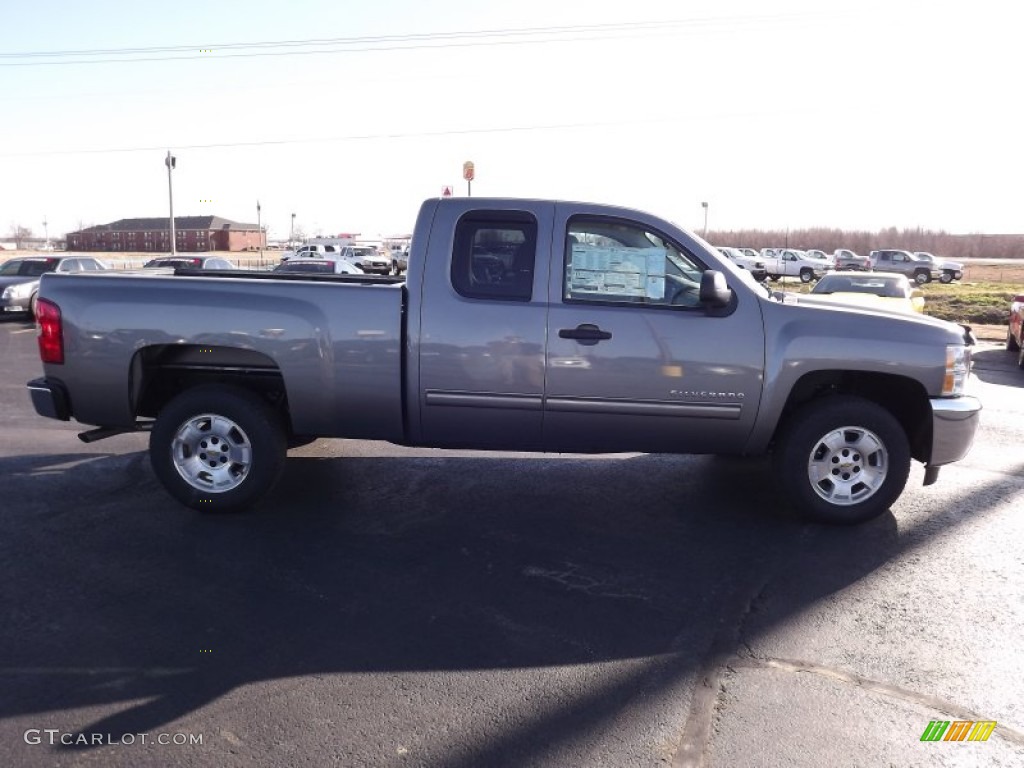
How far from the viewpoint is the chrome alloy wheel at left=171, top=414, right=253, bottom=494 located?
18.4ft

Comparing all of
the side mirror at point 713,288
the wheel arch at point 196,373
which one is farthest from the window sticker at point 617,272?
the wheel arch at point 196,373

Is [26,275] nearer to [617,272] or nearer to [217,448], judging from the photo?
[217,448]

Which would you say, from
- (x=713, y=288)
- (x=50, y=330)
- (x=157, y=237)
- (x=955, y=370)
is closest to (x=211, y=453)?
(x=50, y=330)

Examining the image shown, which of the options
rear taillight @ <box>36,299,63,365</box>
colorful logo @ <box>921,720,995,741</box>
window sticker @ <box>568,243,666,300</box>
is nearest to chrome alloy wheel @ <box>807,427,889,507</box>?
window sticker @ <box>568,243,666,300</box>

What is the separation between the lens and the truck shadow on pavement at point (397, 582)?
11.7 ft

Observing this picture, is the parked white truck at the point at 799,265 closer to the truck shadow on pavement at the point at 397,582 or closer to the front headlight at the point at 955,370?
the front headlight at the point at 955,370

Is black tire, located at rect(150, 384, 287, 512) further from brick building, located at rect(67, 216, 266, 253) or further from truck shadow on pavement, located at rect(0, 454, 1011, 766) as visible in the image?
brick building, located at rect(67, 216, 266, 253)

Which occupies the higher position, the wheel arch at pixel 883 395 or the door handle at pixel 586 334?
the door handle at pixel 586 334

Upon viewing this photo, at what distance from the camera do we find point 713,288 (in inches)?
201

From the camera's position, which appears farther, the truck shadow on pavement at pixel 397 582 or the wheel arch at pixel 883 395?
the wheel arch at pixel 883 395

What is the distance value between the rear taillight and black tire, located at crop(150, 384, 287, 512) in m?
0.77

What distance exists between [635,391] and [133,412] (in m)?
3.33

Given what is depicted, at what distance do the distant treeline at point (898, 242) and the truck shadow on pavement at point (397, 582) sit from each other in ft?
342

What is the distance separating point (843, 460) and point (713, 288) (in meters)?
1.50
